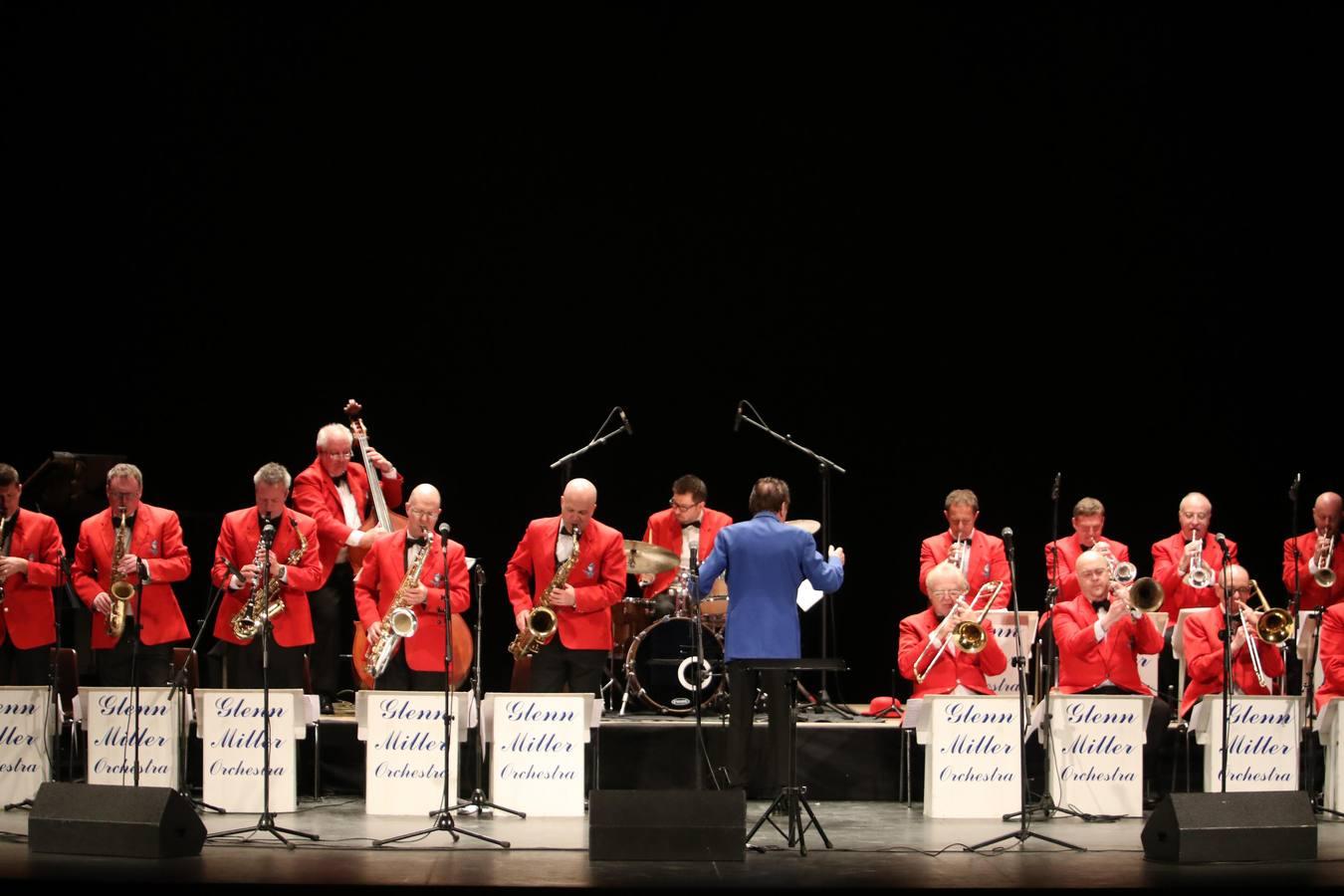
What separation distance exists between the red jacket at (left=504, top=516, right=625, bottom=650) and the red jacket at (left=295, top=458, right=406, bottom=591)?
1100 millimetres

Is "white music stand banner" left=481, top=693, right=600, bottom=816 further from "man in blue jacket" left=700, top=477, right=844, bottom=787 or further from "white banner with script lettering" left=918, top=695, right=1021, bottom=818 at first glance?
"white banner with script lettering" left=918, top=695, right=1021, bottom=818

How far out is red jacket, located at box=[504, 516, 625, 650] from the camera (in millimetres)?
7836

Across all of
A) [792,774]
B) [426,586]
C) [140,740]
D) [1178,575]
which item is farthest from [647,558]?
[1178,575]

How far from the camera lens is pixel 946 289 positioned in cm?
1016

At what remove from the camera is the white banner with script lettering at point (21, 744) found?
759cm

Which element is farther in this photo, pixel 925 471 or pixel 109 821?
pixel 925 471

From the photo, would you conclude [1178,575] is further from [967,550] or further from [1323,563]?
[967,550]

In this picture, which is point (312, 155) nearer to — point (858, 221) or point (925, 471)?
point (858, 221)

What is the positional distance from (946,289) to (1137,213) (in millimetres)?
1342

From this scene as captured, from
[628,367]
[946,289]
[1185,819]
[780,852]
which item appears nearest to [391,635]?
[780,852]

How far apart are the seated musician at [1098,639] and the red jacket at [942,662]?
359 millimetres

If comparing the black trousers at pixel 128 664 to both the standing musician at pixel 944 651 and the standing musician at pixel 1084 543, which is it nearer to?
the standing musician at pixel 944 651

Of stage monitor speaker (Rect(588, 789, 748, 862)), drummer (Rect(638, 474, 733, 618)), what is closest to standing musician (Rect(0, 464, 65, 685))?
drummer (Rect(638, 474, 733, 618))

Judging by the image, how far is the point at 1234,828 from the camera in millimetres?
5977
